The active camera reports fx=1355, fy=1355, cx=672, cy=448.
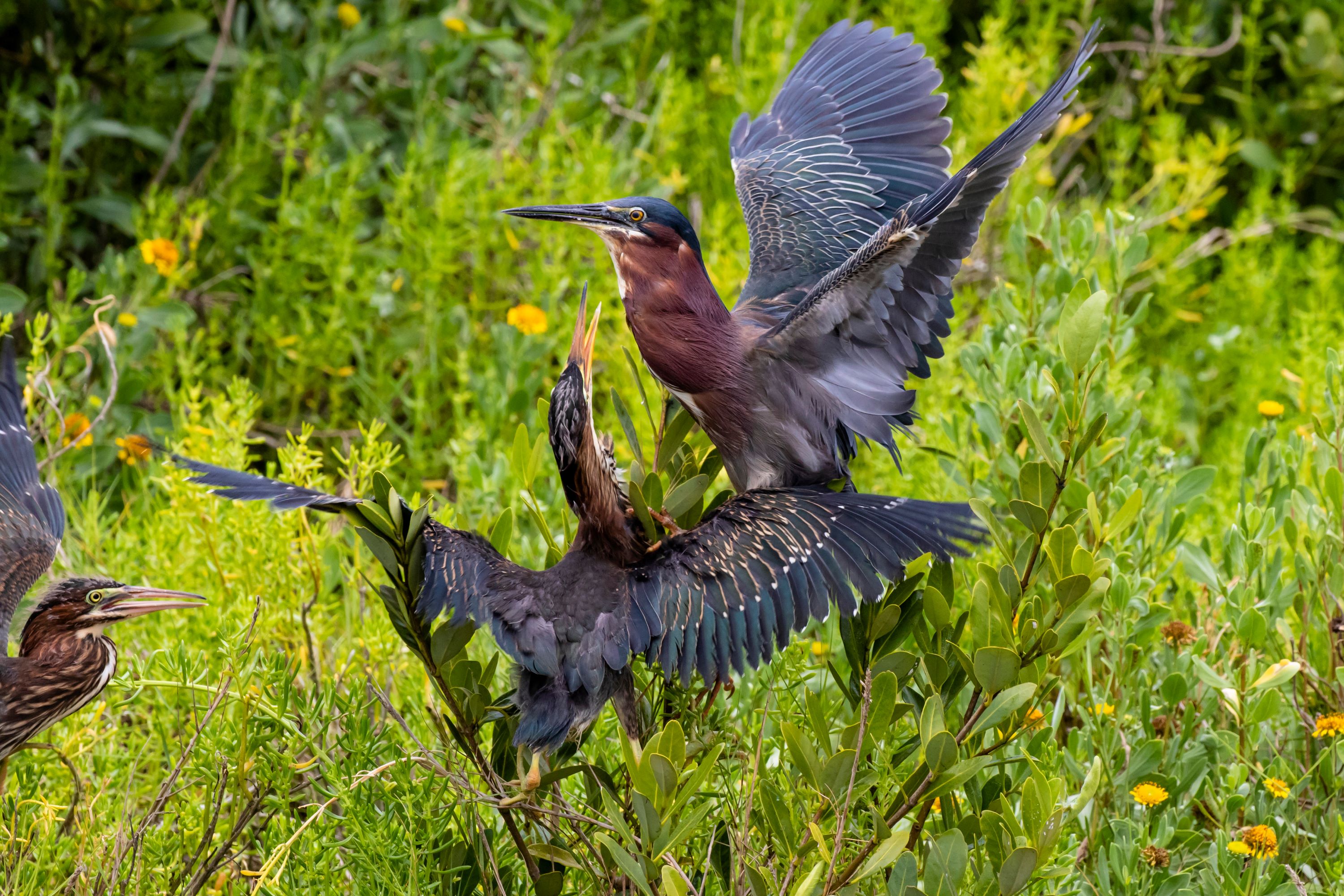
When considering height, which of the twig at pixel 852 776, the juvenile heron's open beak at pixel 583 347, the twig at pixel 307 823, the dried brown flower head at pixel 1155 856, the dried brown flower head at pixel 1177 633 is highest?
the juvenile heron's open beak at pixel 583 347

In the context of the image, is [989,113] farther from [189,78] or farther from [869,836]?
[869,836]

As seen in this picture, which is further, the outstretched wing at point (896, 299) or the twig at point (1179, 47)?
the twig at point (1179, 47)

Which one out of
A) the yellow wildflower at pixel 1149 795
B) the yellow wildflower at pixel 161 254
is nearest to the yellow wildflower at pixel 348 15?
the yellow wildflower at pixel 161 254

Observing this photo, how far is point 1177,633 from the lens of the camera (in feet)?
8.05

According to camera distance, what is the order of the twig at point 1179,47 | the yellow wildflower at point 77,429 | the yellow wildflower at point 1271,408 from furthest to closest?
the twig at point 1179,47 → the yellow wildflower at point 77,429 → the yellow wildflower at point 1271,408

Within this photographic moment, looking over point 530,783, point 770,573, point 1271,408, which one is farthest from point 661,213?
point 1271,408

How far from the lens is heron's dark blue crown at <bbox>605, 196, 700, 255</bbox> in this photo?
231 centimetres

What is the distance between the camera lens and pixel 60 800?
2.36 metres

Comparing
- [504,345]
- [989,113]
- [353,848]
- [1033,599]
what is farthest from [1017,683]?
[989,113]

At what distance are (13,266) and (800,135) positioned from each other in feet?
8.48

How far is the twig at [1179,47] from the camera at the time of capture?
4.83 metres

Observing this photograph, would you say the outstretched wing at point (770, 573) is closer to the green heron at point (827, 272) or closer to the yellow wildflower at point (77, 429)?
the green heron at point (827, 272)

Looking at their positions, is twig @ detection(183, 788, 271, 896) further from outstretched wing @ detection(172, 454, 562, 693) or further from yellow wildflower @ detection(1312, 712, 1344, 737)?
yellow wildflower @ detection(1312, 712, 1344, 737)

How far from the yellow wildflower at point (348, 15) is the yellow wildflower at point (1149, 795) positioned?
135 inches
